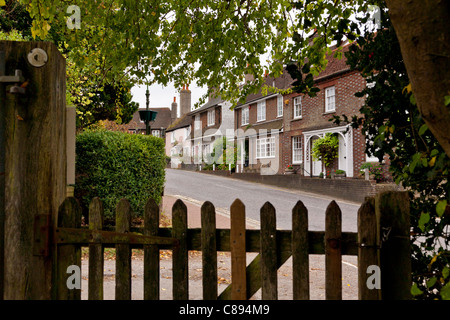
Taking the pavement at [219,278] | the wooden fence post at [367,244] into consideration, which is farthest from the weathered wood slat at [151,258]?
the pavement at [219,278]

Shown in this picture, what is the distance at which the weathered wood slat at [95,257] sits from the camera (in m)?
2.41

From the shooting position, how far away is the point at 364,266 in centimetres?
215

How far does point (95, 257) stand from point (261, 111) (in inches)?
1117

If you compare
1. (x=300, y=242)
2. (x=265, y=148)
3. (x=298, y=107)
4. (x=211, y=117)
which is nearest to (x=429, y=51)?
(x=300, y=242)

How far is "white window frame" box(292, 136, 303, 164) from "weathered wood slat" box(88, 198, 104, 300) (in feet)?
72.8

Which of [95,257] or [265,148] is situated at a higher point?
[265,148]

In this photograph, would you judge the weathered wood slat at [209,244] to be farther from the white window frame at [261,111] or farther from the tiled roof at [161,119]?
the tiled roof at [161,119]

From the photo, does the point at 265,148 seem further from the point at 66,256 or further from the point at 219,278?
the point at 66,256

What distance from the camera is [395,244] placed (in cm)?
213

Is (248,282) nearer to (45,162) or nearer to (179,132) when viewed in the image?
(45,162)

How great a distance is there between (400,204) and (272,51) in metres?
3.95

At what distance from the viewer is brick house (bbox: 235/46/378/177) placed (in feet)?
63.9

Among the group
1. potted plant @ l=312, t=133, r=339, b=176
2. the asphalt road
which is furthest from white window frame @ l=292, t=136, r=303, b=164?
the asphalt road
